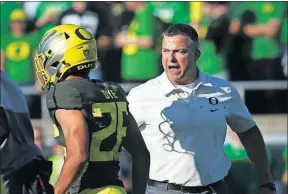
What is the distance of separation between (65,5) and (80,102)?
254 inches

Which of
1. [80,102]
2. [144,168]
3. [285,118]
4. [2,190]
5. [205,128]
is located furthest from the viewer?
[285,118]

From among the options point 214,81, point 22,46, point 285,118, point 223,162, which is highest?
point 214,81

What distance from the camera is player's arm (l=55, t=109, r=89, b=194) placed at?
16.1 ft

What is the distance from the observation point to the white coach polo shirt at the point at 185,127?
6.23 meters

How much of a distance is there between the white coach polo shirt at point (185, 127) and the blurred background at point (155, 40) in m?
4.57

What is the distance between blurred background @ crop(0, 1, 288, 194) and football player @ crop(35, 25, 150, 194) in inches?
226

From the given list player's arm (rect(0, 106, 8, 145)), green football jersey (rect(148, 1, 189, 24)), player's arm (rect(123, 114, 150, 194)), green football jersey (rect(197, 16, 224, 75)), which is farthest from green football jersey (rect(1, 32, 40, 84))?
player's arm (rect(0, 106, 8, 145))

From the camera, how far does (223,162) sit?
6352 mm

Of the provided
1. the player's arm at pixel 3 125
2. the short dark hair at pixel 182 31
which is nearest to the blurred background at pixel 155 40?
the short dark hair at pixel 182 31

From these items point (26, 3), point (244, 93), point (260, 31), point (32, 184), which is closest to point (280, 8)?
point (260, 31)

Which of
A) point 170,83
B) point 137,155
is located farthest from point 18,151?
point 170,83

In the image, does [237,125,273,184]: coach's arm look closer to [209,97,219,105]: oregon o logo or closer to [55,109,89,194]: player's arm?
[209,97,219,105]: oregon o logo

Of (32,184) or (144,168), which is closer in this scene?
(32,184)

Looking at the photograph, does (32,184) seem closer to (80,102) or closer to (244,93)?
(80,102)
